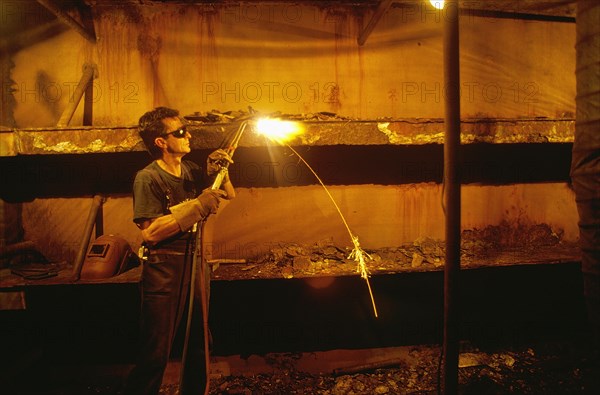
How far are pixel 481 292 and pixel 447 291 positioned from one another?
2.46 metres

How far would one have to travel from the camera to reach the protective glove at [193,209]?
9.27 feet

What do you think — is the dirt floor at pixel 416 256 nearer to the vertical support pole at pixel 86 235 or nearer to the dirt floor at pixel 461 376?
the dirt floor at pixel 461 376

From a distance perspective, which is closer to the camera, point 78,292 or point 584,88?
point 584,88

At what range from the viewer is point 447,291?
101 inches

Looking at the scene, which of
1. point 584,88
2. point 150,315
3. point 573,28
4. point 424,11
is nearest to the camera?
point 584,88

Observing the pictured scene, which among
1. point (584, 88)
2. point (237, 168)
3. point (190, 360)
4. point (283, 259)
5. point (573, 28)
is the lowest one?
point (190, 360)

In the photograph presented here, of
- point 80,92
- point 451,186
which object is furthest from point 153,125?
point 451,186

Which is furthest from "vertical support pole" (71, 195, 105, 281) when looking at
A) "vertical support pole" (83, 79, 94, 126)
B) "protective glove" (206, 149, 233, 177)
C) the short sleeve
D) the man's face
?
"protective glove" (206, 149, 233, 177)

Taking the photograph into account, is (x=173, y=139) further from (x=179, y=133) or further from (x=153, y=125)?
(x=153, y=125)

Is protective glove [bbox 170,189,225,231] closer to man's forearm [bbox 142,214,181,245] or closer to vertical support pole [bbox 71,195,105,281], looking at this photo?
man's forearm [bbox 142,214,181,245]

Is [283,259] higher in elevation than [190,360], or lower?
higher

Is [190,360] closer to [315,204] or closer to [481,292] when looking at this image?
[315,204]

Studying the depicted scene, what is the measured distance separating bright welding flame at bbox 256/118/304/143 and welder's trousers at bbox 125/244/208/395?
147 centimetres

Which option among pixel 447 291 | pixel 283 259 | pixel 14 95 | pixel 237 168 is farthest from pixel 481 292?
pixel 14 95
